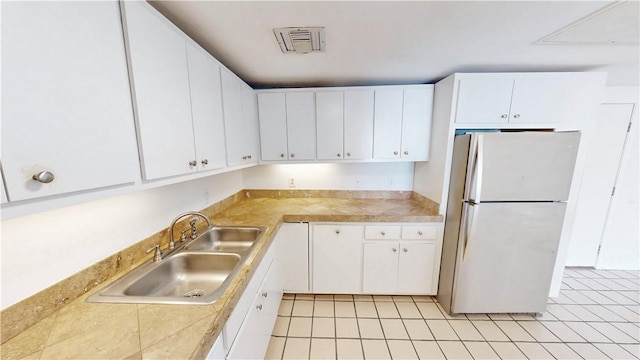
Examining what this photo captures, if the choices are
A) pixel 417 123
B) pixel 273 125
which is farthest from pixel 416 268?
pixel 273 125

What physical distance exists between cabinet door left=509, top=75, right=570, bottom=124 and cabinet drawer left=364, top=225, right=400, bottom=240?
136 cm

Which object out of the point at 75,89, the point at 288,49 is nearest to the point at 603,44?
the point at 288,49

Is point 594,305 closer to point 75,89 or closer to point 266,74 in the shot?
point 266,74

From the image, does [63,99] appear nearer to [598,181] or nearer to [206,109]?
[206,109]

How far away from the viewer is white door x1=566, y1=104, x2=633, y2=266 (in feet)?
8.17

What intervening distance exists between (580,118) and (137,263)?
11.2 ft

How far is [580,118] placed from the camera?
1868mm

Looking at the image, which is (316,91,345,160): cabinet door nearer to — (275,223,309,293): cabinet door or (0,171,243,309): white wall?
(275,223,309,293): cabinet door

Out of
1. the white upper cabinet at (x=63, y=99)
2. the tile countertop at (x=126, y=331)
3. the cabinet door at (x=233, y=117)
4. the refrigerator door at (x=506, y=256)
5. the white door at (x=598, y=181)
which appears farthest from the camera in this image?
the white door at (x=598, y=181)

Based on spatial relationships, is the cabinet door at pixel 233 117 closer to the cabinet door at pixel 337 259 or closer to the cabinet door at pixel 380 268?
the cabinet door at pixel 337 259

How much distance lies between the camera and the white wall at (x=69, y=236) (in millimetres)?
750

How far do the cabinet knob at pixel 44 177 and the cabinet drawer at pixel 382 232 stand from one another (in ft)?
6.43

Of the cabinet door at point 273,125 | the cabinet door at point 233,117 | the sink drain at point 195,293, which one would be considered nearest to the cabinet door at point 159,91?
the cabinet door at point 233,117

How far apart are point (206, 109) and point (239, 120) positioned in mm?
506
